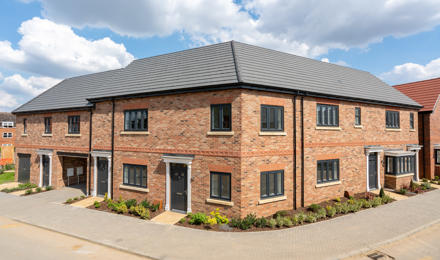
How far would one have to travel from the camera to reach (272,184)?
38.3 feet

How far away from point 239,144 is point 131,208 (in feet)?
20.8

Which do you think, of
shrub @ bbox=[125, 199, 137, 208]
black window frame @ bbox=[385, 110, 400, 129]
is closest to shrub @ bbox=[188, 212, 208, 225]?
shrub @ bbox=[125, 199, 137, 208]

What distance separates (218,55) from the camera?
44.8 ft

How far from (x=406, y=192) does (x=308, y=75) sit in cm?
1000

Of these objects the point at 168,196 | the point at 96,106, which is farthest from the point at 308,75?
the point at 96,106

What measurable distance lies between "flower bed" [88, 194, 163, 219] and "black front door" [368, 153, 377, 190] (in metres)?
13.7

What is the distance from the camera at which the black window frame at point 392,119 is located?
18.0 metres

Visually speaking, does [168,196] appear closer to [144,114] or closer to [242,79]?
[144,114]

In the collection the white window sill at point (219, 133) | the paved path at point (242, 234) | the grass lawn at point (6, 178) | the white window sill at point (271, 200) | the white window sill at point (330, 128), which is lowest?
the grass lawn at point (6, 178)

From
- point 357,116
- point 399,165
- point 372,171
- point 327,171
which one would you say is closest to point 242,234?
point 327,171

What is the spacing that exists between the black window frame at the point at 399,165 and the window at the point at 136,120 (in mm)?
16522

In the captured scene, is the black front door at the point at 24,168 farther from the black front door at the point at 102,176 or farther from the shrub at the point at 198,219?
the shrub at the point at 198,219

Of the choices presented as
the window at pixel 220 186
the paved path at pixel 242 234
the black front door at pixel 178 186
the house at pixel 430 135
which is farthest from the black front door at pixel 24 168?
the house at pixel 430 135

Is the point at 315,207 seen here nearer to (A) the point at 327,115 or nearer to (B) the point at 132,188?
(A) the point at 327,115
